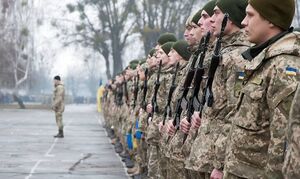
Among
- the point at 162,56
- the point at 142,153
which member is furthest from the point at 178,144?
the point at 142,153

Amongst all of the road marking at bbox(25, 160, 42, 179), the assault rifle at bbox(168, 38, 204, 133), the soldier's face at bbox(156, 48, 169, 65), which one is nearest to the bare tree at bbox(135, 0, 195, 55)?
the road marking at bbox(25, 160, 42, 179)

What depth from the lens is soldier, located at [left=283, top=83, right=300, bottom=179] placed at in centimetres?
263

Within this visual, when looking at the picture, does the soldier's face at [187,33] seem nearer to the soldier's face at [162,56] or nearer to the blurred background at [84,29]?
the soldier's face at [162,56]

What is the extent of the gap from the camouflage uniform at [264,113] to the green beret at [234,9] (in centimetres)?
126

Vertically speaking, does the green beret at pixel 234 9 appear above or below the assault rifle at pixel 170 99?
above

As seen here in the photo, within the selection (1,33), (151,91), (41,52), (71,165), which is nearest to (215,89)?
(151,91)

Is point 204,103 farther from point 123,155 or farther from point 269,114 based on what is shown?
point 123,155

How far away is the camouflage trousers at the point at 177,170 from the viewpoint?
562 centimetres

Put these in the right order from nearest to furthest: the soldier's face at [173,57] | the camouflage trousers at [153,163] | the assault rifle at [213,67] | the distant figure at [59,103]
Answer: the assault rifle at [213,67] < the soldier's face at [173,57] < the camouflage trousers at [153,163] < the distant figure at [59,103]

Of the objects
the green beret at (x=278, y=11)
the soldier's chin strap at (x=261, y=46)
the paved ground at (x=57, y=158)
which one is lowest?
the paved ground at (x=57, y=158)

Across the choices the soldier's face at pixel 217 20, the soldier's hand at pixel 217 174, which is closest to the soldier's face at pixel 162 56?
the soldier's face at pixel 217 20

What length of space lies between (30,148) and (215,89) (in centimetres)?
1119

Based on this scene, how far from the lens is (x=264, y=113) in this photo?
11.7ft

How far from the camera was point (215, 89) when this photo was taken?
463 centimetres
